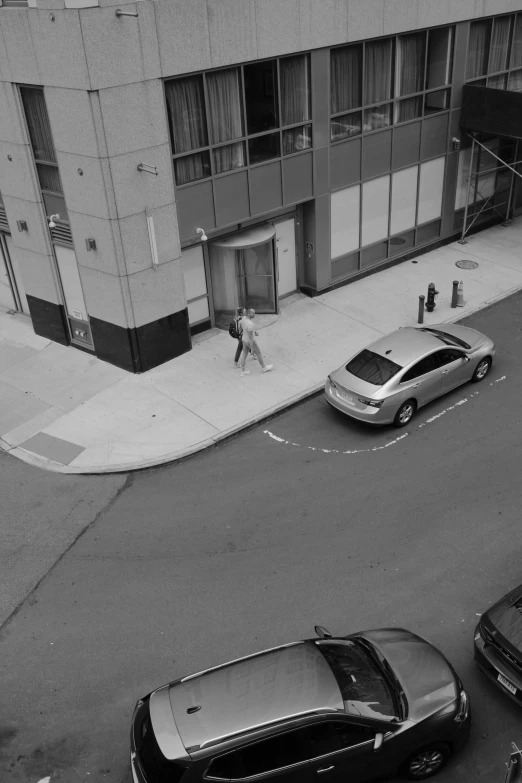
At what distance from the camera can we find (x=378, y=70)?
1922 cm

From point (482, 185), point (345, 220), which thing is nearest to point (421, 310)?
point (345, 220)

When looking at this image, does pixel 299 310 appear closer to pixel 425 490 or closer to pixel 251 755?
pixel 425 490

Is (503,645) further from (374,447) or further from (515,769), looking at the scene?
(374,447)

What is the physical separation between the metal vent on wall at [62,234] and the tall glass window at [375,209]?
328 inches

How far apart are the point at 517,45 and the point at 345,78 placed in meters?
7.51

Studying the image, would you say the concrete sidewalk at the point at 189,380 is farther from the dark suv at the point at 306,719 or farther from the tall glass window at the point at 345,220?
the dark suv at the point at 306,719

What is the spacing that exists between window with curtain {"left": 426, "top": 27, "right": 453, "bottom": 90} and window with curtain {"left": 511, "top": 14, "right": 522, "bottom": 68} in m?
3.07

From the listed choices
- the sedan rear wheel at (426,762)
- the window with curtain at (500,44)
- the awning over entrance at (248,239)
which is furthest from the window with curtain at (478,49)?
the sedan rear wheel at (426,762)

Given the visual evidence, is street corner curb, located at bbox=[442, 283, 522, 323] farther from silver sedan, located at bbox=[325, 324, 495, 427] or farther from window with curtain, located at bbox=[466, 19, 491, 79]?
window with curtain, located at bbox=[466, 19, 491, 79]

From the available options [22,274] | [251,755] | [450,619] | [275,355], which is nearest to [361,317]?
[275,355]

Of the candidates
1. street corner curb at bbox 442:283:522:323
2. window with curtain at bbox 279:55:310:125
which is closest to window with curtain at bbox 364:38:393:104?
window with curtain at bbox 279:55:310:125

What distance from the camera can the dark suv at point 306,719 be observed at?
730 centimetres

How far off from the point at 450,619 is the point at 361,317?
10147 millimetres

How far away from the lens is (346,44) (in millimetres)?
18047
